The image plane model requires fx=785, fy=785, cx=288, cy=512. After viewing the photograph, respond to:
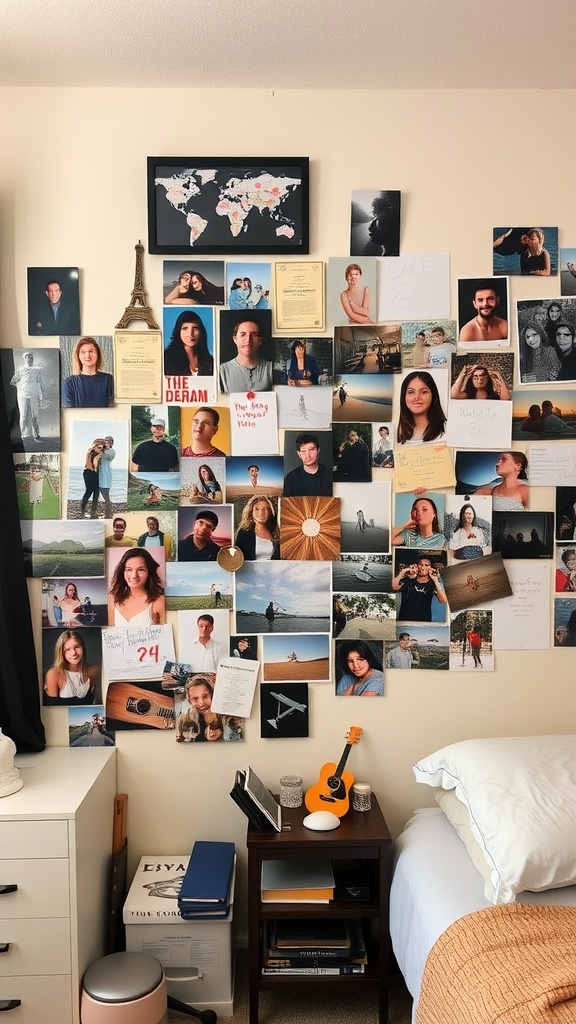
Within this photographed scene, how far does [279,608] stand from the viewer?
8.09 feet

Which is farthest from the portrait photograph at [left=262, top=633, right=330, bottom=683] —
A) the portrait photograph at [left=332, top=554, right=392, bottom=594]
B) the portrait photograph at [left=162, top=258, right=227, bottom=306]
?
the portrait photograph at [left=162, top=258, right=227, bottom=306]

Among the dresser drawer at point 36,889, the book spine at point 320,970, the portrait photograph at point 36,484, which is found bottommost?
the book spine at point 320,970

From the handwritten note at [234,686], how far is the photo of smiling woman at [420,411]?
87cm

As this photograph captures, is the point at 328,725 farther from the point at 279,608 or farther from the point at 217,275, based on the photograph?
the point at 217,275

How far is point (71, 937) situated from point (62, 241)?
6.46 ft

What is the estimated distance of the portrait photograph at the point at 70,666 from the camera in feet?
8.03

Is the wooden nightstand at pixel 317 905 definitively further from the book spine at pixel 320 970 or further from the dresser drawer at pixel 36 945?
the dresser drawer at pixel 36 945

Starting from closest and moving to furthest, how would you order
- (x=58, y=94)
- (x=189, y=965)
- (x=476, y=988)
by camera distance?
(x=476, y=988), (x=189, y=965), (x=58, y=94)

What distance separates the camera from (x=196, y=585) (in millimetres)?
2457

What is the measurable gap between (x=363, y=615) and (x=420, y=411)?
26.2 inches

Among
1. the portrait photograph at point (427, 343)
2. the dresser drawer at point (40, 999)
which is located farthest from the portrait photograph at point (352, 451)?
the dresser drawer at point (40, 999)

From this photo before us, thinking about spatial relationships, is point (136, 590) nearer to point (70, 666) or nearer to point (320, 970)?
point (70, 666)

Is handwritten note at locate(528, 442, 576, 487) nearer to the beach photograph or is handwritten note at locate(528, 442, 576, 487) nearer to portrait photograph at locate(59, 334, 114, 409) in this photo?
the beach photograph

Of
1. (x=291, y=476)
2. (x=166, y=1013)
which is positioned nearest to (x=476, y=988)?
(x=166, y=1013)
